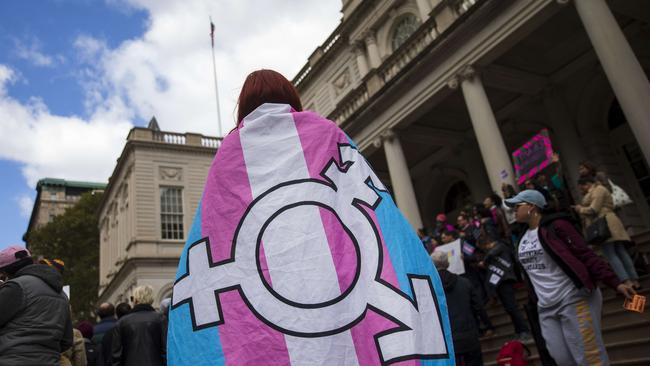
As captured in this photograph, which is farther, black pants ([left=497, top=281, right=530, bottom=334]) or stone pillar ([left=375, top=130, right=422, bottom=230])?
stone pillar ([left=375, top=130, right=422, bottom=230])

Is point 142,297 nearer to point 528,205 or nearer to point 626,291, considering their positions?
point 528,205

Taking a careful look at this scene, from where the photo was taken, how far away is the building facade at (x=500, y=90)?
34.4 feet

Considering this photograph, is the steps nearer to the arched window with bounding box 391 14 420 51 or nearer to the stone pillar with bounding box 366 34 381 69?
the arched window with bounding box 391 14 420 51

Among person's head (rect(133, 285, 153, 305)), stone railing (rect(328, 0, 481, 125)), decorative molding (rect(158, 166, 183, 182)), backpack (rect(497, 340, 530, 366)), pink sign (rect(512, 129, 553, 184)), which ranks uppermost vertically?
decorative molding (rect(158, 166, 183, 182))

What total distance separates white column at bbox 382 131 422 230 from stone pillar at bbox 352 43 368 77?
5079 millimetres

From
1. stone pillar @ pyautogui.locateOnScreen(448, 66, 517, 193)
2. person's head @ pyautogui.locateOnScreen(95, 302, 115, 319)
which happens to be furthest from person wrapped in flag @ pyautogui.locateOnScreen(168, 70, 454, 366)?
stone pillar @ pyautogui.locateOnScreen(448, 66, 517, 193)

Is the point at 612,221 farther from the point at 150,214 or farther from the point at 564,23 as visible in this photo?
the point at 150,214

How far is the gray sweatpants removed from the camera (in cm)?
403

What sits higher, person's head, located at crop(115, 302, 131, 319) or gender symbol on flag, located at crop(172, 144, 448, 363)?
person's head, located at crop(115, 302, 131, 319)

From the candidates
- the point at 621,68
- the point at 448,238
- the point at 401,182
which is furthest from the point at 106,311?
the point at 401,182

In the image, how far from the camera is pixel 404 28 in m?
17.9

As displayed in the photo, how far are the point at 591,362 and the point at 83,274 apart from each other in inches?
1715

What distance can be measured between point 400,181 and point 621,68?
7.09m

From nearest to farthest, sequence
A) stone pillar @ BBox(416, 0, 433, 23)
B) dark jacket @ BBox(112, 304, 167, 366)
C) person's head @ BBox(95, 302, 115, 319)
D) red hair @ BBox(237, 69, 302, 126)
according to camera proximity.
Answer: red hair @ BBox(237, 69, 302, 126) < dark jacket @ BBox(112, 304, 167, 366) < person's head @ BBox(95, 302, 115, 319) < stone pillar @ BBox(416, 0, 433, 23)
